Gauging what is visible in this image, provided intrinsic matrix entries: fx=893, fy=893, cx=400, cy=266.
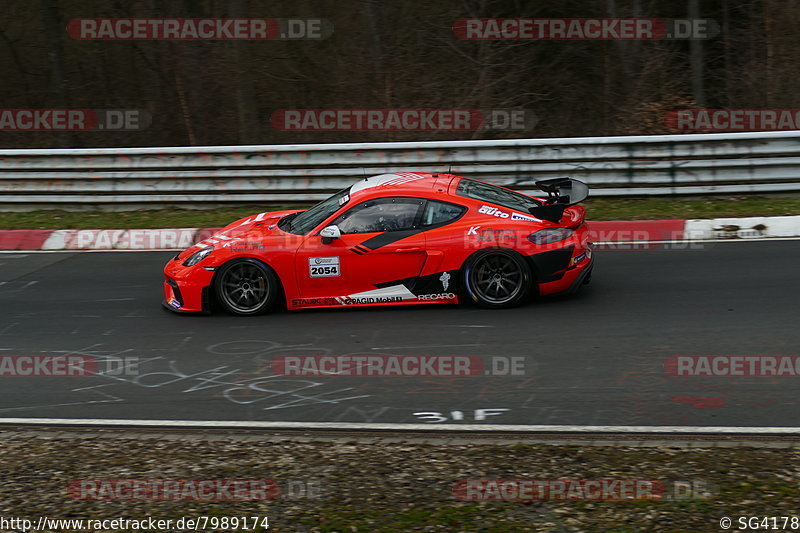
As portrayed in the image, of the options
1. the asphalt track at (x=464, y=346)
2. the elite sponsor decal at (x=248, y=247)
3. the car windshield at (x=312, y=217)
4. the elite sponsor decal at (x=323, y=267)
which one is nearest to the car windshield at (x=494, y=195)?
the asphalt track at (x=464, y=346)

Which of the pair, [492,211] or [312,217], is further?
[312,217]

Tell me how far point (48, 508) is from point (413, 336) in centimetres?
387

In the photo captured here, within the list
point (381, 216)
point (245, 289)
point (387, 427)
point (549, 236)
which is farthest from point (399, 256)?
point (387, 427)

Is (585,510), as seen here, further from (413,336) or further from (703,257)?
(703,257)

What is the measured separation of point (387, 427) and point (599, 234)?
6.43 meters

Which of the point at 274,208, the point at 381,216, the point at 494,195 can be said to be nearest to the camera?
the point at 381,216

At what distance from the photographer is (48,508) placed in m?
5.12

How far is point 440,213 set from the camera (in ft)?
29.3

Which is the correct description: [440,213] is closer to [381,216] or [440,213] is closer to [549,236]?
[381,216]

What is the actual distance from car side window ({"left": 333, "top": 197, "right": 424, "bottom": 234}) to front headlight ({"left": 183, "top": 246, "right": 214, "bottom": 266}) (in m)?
1.33

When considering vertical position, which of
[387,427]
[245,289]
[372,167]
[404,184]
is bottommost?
[387,427]

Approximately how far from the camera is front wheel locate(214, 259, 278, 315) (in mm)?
9070

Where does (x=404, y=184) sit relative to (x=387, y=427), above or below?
above

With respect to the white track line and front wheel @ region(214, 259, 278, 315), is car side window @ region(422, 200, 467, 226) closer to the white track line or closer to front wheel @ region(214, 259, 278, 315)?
front wheel @ region(214, 259, 278, 315)
